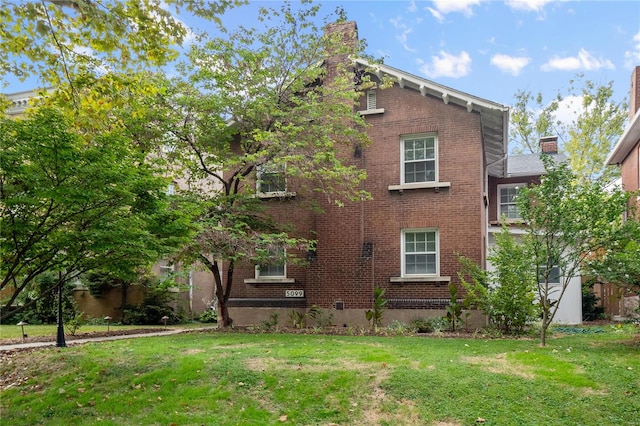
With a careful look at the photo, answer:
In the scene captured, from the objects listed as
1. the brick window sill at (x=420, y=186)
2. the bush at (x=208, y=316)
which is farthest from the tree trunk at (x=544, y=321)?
the bush at (x=208, y=316)

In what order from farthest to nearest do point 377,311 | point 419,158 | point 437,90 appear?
point 419,158 → point 437,90 → point 377,311

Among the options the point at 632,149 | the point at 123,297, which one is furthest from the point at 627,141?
the point at 123,297

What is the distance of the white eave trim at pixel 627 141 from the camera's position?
17203mm

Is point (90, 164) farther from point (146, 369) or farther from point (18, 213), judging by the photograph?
point (146, 369)

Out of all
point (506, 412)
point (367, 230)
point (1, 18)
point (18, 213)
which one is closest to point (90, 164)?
point (18, 213)

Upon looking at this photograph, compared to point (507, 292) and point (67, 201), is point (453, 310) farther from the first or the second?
point (67, 201)

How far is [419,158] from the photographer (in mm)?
15797

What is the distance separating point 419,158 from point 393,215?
1897 millimetres

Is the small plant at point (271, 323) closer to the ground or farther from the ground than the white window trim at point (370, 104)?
closer to the ground

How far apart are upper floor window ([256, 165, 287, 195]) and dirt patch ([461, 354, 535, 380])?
751 centimetres

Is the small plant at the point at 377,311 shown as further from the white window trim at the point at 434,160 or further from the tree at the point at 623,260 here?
the tree at the point at 623,260

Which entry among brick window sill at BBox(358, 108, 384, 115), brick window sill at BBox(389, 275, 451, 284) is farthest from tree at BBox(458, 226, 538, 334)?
brick window sill at BBox(358, 108, 384, 115)

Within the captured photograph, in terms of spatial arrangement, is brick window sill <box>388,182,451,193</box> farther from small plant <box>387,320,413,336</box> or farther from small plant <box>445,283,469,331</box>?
small plant <box>387,320,413,336</box>

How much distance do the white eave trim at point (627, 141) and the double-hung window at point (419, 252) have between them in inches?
299
